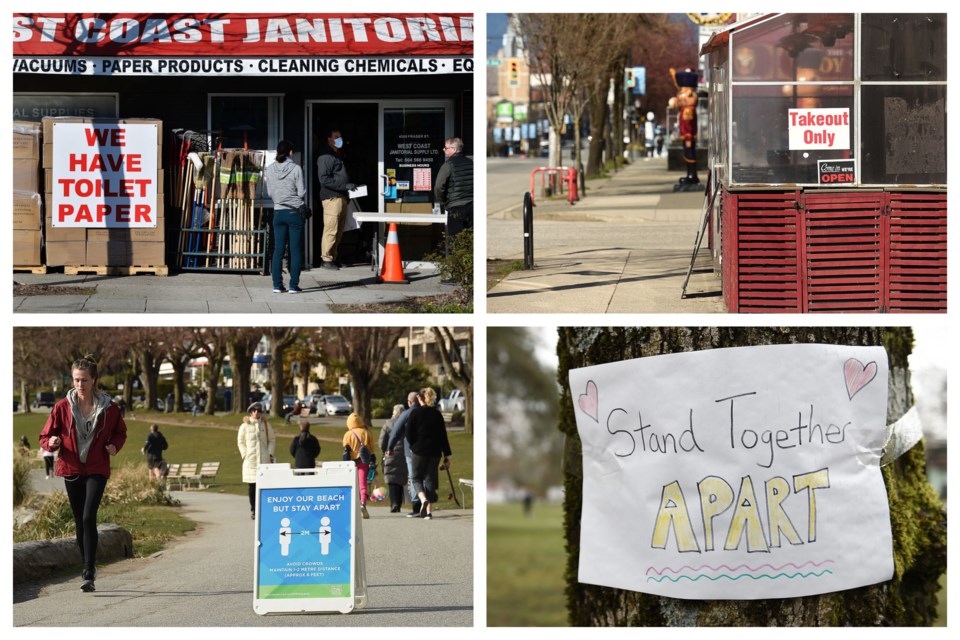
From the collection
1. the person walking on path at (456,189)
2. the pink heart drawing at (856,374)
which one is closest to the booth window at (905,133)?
the pink heart drawing at (856,374)

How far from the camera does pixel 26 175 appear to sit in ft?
39.2

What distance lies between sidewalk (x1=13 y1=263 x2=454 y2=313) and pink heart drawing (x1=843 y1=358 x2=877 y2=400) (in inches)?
219

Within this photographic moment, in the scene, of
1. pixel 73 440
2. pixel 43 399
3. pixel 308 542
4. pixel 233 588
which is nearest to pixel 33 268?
pixel 43 399

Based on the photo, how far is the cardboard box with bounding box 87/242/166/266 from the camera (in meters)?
12.1

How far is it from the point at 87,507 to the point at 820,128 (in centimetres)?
597

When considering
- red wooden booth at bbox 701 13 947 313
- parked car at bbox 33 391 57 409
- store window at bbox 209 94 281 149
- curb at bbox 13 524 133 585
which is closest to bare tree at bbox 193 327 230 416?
parked car at bbox 33 391 57 409

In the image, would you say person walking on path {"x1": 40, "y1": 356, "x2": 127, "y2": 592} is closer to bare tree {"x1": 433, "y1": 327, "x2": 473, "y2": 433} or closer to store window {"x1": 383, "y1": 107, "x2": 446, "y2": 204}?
bare tree {"x1": 433, "y1": 327, "x2": 473, "y2": 433}

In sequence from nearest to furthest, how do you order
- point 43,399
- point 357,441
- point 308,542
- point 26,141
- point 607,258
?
point 308,542 < point 357,441 < point 26,141 < point 607,258 < point 43,399

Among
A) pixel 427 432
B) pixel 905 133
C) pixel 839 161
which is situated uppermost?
pixel 905 133

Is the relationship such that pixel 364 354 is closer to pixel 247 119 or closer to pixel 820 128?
pixel 247 119

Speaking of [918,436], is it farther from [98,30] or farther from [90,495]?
[98,30]

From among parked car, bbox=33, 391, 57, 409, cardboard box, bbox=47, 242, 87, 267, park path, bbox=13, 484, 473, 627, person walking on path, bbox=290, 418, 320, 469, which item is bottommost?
park path, bbox=13, 484, 473, 627

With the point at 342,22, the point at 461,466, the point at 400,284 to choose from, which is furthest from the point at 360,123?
the point at 461,466

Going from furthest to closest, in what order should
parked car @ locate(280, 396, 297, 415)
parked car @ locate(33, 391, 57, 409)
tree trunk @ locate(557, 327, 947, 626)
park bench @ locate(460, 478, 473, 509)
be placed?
1. parked car @ locate(33, 391, 57, 409)
2. parked car @ locate(280, 396, 297, 415)
3. park bench @ locate(460, 478, 473, 509)
4. tree trunk @ locate(557, 327, 947, 626)
